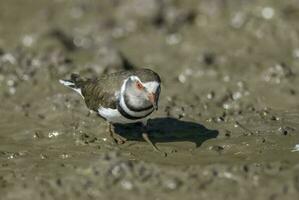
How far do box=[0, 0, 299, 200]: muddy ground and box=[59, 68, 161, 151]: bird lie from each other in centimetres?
45

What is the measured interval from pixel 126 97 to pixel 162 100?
2.35 m

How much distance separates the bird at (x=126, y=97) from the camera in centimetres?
966

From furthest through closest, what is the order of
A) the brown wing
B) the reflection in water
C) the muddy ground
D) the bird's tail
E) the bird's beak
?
the bird's tail < the reflection in water < the brown wing < the bird's beak < the muddy ground

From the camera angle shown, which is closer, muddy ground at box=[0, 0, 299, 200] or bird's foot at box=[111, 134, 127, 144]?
muddy ground at box=[0, 0, 299, 200]

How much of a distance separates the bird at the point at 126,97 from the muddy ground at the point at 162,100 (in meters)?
0.45

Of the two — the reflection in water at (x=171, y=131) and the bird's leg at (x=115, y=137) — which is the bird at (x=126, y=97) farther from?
the reflection in water at (x=171, y=131)

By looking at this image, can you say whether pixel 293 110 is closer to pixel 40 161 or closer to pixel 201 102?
pixel 201 102

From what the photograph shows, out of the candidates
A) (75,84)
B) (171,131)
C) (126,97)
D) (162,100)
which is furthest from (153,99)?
(162,100)

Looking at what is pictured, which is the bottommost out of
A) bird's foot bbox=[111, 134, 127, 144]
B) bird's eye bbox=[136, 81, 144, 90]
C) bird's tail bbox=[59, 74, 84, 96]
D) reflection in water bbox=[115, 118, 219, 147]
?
bird's foot bbox=[111, 134, 127, 144]

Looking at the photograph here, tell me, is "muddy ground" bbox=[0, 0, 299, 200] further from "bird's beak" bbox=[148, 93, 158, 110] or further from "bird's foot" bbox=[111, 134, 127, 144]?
"bird's beak" bbox=[148, 93, 158, 110]

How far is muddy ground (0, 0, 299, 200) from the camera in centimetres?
879

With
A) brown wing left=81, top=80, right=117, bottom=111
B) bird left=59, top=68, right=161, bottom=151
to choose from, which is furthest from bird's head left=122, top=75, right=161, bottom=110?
brown wing left=81, top=80, right=117, bottom=111

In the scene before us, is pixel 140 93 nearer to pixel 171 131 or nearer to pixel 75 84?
pixel 171 131

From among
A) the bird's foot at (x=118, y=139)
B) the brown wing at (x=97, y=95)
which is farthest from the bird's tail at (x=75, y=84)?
the bird's foot at (x=118, y=139)
